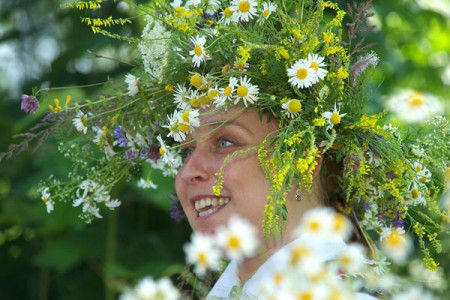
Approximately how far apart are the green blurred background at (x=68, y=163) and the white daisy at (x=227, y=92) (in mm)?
2070

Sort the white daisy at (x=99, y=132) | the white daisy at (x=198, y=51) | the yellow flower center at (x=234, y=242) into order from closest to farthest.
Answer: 1. the yellow flower center at (x=234, y=242)
2. the white daisy at (x=198, y=51)
3. the white daisy at (x=99, y=132)

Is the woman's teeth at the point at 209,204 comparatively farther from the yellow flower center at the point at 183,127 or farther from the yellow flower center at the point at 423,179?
the yellow flower center at the point at 423,179

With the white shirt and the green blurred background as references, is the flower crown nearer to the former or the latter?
the white shirt

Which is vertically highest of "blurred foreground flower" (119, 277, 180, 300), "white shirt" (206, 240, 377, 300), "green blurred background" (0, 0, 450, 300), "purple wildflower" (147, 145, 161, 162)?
"green blurred background" (0, 0, 450, 300)

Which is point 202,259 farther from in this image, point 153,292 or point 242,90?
point 242,90

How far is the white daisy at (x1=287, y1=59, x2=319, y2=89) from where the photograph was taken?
2109 mm

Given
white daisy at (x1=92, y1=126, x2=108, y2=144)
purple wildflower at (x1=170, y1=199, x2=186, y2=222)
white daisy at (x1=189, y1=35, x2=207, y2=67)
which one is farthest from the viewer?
purple wildflower at (x1=170, y1=199, x2=186, y2=222)

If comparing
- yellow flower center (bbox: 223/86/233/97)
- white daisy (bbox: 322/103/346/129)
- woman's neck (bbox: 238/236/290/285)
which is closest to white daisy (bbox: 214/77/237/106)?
yellow flower center (bbox: 223/86/233/97)

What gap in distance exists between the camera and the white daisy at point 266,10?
220cm

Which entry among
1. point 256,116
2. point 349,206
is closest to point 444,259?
point 349,206

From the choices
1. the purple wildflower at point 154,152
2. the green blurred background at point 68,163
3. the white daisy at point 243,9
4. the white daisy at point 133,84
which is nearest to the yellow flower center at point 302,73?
the white daisy at point 243,9

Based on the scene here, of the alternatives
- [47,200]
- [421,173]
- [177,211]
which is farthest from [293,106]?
[47,200]

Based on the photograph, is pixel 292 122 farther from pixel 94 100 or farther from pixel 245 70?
pixel 94 100

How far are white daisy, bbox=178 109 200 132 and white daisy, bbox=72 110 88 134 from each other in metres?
0.36
